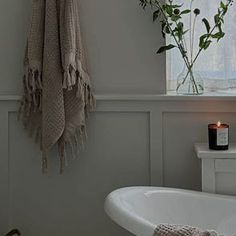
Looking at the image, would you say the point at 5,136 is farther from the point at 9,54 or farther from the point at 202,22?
the point at 202,22

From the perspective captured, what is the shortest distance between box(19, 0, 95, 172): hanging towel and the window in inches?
17.1

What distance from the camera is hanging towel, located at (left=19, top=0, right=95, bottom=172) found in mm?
2096

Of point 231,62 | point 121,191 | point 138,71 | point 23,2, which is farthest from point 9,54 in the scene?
point 231,62

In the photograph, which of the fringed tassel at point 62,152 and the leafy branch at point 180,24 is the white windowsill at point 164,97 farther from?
the fringed tassel at point 62,152

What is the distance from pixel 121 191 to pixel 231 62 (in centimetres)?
86

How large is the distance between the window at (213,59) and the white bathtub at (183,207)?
59 cm

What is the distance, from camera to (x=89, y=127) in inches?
89.4

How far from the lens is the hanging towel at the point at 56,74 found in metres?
2.10

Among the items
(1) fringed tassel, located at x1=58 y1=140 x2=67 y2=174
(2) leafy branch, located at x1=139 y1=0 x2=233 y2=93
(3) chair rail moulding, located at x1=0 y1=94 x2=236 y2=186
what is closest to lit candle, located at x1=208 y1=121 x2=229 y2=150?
(3) chair rail moulding, located at x1=0 y1=94 x2=236 y2=186

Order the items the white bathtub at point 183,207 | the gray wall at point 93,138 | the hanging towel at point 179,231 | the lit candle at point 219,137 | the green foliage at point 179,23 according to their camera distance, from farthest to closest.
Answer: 1. the gray wall at point 93,138
2. the green foliage at point 179,23
3. the lit candle at point 219,137
4. the white bathtub at point 183,207
5. the hanging towel at point 179,231

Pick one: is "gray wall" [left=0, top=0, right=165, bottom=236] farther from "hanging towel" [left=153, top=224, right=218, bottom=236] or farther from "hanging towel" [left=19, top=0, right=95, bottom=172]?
"hanging towel" [left=153, top=224, right=218, bottom=236]

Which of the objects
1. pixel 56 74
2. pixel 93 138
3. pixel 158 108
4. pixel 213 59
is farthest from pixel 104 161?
pixel 213 59

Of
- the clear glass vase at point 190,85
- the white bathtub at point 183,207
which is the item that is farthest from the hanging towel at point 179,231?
the clear glass vase at point 190,85

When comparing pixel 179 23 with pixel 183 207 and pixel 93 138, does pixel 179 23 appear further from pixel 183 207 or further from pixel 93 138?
pixel 183 207
